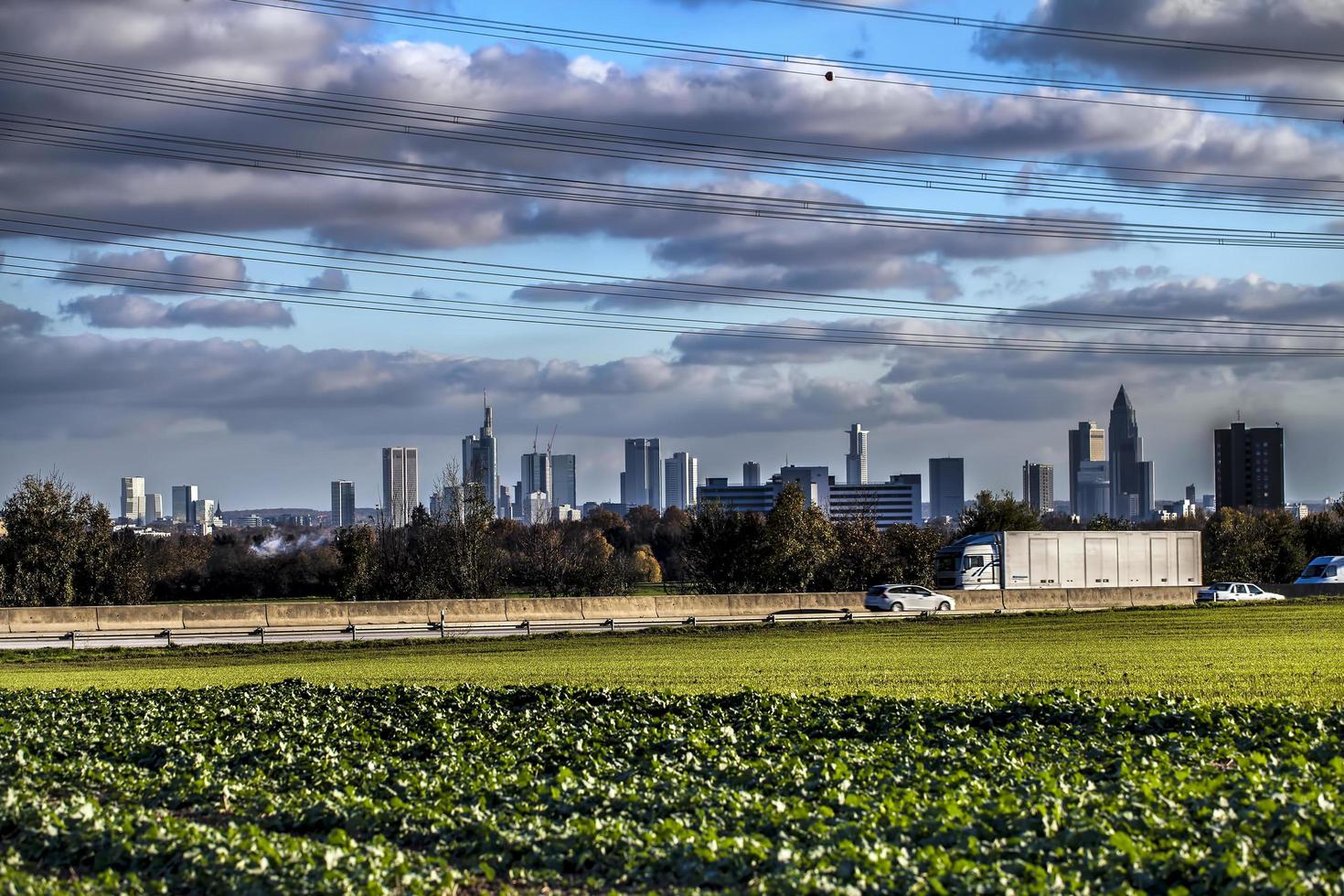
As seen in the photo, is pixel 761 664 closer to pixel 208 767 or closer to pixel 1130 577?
pixel 208 767

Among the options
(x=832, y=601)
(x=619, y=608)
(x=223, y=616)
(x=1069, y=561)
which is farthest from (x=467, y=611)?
(x=1069, y=561)

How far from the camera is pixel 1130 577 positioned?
6644 cm

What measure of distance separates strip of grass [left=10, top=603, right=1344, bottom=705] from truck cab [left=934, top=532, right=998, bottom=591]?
14060mm

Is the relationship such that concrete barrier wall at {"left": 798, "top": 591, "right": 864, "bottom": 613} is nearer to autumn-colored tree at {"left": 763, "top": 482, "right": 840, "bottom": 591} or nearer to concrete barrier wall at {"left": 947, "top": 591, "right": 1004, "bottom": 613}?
concrete barrier wall at {"left": 947, "top": 591, "right": 1004, "bottom": 613}

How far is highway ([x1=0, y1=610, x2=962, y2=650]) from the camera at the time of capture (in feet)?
145

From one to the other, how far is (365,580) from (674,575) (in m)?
70.2

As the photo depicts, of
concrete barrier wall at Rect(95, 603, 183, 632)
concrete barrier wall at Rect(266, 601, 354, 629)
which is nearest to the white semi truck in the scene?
concrete barrier wall at Rect(266, 601, 354, 629)

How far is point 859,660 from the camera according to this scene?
30969 mm

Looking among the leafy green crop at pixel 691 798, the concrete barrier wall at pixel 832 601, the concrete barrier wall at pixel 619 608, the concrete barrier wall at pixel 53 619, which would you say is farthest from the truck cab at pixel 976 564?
the leafy green crop at pixel 691 798

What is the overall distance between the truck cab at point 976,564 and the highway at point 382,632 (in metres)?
11.6

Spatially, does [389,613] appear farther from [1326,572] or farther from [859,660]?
[1326,572]

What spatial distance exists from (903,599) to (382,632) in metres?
23.0

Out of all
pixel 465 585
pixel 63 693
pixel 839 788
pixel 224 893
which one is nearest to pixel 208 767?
pixel 224 893

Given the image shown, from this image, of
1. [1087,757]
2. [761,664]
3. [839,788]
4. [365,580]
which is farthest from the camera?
[365,580]
